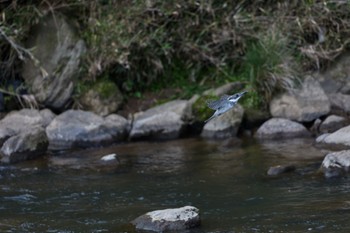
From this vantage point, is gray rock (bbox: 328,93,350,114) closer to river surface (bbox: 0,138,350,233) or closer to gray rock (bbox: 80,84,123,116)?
river surface (bbox: 0,138,350,233)

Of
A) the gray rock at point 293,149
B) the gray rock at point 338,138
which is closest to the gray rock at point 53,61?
the gray rock at point 293,149

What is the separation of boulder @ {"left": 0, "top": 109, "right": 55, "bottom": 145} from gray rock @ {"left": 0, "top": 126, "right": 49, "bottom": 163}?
1.35 feet

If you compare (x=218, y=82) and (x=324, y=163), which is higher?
(x=218, y=82)

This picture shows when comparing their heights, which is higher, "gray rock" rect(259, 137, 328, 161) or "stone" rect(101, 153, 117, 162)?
"stone" rect(101, 153, 117, 162)

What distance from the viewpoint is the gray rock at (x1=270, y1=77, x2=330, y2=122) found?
1051 cm

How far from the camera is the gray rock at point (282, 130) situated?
10.2 metres

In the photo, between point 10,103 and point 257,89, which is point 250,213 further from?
point 10,103

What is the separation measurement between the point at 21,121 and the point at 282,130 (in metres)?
3.49

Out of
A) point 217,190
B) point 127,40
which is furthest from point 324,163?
point 127,40

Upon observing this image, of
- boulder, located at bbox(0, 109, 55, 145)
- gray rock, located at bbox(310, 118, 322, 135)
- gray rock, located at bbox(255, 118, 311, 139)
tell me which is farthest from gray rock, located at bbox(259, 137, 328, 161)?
boulder, located at bbox(0, 109, 55, 145)

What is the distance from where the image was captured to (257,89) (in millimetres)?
10883

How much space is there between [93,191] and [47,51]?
390cm

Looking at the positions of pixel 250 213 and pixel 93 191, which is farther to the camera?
pixel 93 191

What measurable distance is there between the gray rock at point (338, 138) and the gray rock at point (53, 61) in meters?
3.75
